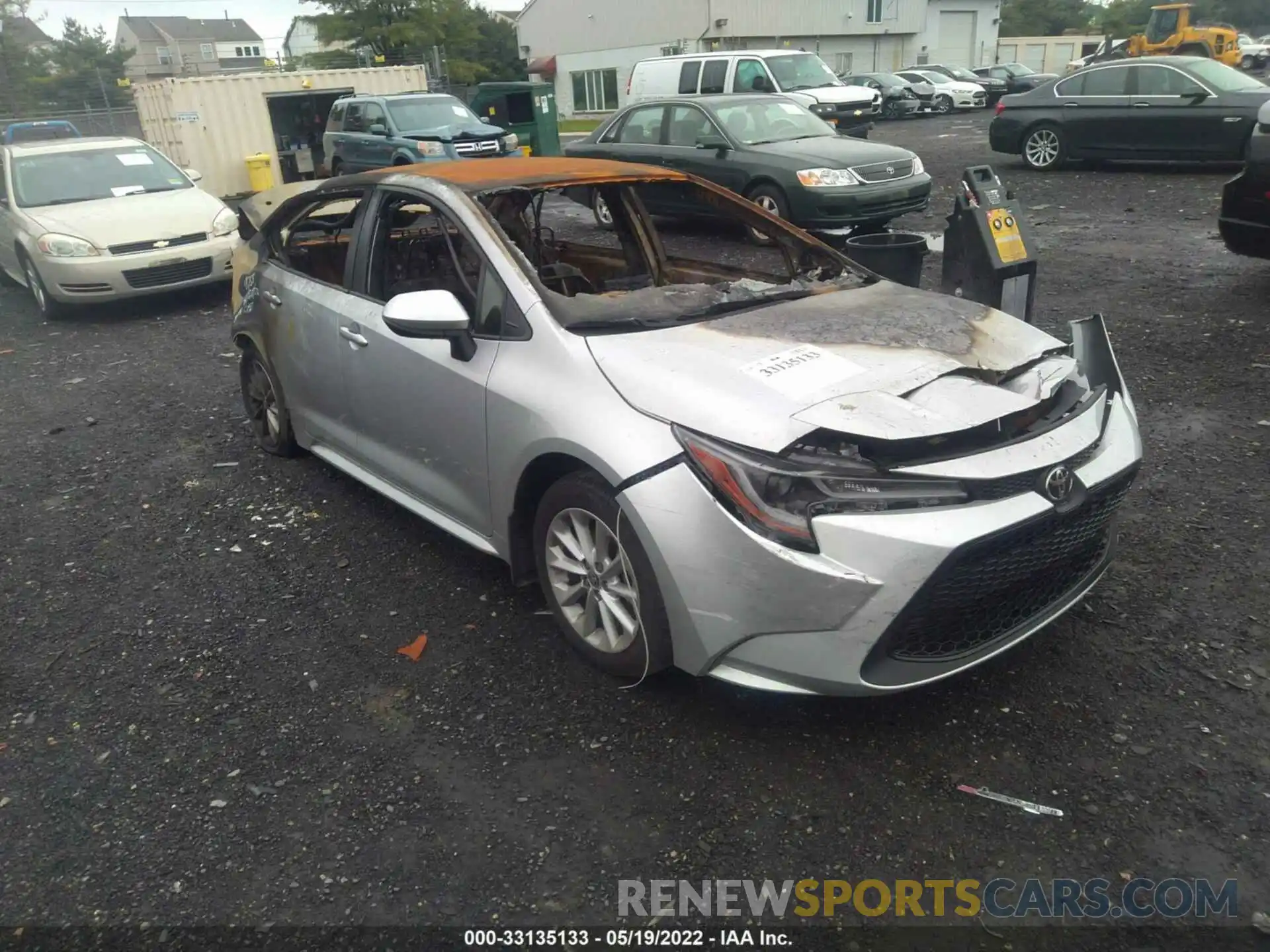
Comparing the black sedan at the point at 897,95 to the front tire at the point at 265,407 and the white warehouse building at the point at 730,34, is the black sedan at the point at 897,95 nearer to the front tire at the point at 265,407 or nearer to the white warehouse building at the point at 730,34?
the white warehouse building at the point at 730,34

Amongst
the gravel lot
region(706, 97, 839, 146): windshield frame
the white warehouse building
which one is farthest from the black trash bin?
the white warehouse building

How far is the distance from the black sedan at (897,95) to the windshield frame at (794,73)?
11820 millimetres

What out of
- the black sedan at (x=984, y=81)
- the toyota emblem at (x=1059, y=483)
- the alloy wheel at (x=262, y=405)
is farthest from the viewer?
the black sedan at (x=984, y=81)

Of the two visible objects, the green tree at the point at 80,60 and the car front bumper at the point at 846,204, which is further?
the green tree at the point at 80,60

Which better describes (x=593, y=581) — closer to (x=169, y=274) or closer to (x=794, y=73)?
(x=169, y=274)

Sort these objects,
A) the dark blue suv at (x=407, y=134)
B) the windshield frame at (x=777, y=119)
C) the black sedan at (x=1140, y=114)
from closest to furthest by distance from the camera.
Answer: the windshield frame at (x=777, y=119) → the black sedan at (x=1140, y=114) → the dark blue suv at (x=407, y=134)

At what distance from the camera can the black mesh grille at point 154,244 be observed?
8.92 metres

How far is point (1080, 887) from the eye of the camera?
2.34 metres

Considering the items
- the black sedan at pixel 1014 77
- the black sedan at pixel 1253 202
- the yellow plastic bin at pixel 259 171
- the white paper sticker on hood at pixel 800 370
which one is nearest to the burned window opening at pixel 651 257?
the white paper sticker on hood at pixel 800 370

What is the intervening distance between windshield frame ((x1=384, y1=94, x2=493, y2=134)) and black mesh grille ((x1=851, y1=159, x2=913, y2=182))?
27.1 ft

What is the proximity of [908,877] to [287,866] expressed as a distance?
1.62 m

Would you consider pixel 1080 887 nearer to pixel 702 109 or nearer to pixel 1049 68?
pixel 702 109

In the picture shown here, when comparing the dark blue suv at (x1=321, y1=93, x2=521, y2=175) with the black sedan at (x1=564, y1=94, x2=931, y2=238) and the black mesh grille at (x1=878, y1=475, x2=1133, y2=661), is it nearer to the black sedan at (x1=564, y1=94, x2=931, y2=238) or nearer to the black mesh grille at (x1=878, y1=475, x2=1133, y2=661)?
the black sedan at (x1=564, y1=94, x2=931, y2=238)

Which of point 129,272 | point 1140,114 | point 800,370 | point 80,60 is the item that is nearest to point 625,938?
point 800,370
